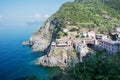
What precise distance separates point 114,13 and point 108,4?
8.00m

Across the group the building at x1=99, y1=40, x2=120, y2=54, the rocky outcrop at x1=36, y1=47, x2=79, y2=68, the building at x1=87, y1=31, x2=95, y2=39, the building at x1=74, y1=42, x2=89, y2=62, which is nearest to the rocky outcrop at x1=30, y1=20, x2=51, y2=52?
the building at x1=87, y1=31, x2=95, y2=39

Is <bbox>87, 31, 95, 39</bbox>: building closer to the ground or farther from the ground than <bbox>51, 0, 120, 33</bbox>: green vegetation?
closer to the ground

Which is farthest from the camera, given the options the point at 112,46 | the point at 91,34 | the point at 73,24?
the point at 73,24

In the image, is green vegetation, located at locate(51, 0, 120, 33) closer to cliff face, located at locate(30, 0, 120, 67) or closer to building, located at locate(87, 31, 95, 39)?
cliff face, located at locate(30, 0, 120, 67)

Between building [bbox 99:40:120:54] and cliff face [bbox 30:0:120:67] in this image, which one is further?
cliff face [bbox 30:0:120:67]

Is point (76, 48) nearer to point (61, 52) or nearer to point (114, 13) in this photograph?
point (61, 52)

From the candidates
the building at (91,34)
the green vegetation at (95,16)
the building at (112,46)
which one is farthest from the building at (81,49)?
the green vegetation at (95,16)

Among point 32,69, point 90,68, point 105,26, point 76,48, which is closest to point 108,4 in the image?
point 105,26

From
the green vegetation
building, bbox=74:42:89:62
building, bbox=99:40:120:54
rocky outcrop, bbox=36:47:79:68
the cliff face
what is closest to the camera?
building, bbox=99:40:120:54

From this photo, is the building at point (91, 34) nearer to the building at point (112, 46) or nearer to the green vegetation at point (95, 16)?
the green vegetation at point (95, 16)

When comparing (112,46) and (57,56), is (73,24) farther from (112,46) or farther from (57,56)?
(112,46)

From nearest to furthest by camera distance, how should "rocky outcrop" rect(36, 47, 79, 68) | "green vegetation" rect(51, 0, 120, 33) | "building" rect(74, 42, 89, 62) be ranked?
"building" rect(74, 42, 89, 62) < "rocky outcrop" rect(36, 47, 79, 68) < "green vegetation" rect(51, 0, 120, 33)

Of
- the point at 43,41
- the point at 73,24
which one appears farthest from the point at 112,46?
the point at 43,41

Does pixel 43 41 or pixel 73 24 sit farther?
pixel 43 41
